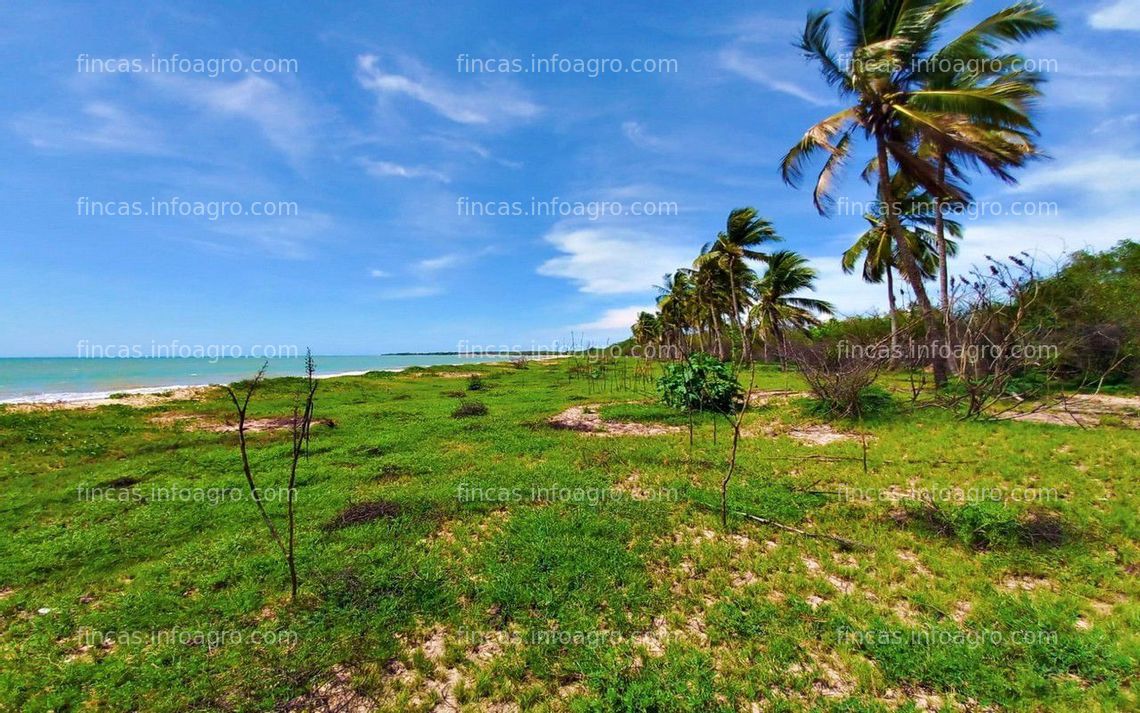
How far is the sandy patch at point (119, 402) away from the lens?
49.5 ft

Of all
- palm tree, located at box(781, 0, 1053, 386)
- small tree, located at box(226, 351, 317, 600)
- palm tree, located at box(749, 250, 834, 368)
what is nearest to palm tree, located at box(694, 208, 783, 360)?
palm tree, located at box(749, 250, 834, 368)

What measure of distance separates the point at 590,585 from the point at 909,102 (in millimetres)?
15329

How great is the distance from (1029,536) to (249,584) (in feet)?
28.4

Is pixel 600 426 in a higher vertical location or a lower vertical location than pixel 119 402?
lower

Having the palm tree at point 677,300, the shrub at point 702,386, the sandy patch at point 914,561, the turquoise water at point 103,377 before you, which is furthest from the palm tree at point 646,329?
the sandy patch at point 914,561

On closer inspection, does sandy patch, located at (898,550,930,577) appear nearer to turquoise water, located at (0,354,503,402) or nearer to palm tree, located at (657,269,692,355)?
turquoise water, located at (0,354,503,402)

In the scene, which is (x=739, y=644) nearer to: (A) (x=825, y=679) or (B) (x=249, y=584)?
(A) (x=825, y=679)

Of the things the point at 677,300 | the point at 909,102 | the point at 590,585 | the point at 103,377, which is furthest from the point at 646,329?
the point at 103,377

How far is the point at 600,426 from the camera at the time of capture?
1186 centimetres

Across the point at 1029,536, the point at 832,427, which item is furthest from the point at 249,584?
the point at 832,427

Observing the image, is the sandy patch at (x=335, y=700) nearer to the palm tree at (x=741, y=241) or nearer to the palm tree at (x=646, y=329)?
the palm tree at (x=741, y=241)

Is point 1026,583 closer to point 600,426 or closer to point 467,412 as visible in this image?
point 600,426

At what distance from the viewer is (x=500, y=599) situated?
13.2 feet

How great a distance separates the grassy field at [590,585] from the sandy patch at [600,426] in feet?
8.53
